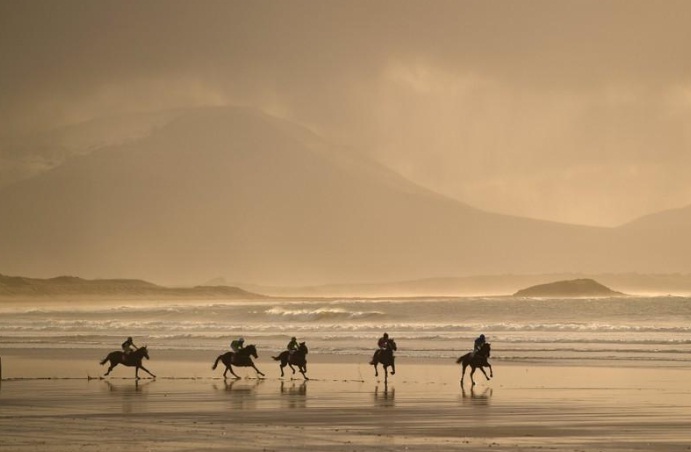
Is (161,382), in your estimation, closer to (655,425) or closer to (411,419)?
(411,419)

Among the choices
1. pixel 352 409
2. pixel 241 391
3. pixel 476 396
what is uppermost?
pixel 241 391

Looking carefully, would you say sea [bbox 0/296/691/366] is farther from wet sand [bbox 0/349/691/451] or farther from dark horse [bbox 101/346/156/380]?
dark horse [bbox 101/346/156/380]

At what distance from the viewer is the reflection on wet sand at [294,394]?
105 ft

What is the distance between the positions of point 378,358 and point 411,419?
12.7 metres

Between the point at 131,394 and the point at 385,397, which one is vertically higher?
the point at 131,394

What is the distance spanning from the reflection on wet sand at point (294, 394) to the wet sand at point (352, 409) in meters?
0.04

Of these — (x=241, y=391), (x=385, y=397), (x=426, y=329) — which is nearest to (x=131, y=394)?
(x=241, y=391)

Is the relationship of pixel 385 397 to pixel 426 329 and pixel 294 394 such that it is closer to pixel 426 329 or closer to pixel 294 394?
pixel 294 394

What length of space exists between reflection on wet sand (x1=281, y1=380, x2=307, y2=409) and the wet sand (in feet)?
0.15

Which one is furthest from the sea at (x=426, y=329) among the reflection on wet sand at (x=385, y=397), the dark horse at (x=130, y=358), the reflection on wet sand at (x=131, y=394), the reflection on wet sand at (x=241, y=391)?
the reflection on wet sand at (x=131, y=394)

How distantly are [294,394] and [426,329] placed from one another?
5003 centimetres

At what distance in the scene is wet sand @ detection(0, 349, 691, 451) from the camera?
76.5 feet

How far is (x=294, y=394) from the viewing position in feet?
117

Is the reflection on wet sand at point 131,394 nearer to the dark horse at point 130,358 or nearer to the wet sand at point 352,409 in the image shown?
the wet sand at point 352,409
